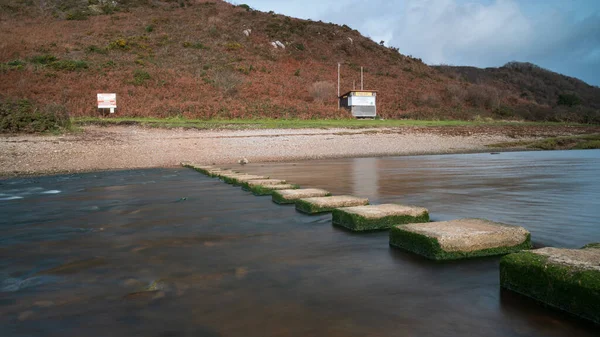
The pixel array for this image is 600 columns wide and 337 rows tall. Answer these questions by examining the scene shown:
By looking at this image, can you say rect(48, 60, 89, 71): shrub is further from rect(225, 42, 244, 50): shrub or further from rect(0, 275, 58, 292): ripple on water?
rect(0, 275, 58, 292): ripple on water

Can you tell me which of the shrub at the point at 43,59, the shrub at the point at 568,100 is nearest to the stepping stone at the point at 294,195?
the shrub at the point at 43,59

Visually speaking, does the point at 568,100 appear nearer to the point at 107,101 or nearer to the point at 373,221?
the point at 107,101

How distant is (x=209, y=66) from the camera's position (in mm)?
47188

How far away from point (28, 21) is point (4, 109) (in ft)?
148

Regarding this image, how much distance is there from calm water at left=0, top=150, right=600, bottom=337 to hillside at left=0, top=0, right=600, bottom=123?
24.9 m

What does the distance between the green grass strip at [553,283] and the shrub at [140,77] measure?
39.2 meters

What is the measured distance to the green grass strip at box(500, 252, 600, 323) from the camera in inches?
94.8

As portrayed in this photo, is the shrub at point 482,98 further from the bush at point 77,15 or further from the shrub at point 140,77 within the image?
the bush at point 77,15

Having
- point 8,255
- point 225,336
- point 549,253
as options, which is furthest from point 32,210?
point 549,253

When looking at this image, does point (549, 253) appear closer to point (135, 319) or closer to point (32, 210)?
point (135, 319)

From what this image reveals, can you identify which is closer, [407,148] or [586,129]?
[407,148]

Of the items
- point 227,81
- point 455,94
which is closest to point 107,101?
point 227,81

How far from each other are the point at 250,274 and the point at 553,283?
6.29 ft

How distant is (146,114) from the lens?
99.8 feet
